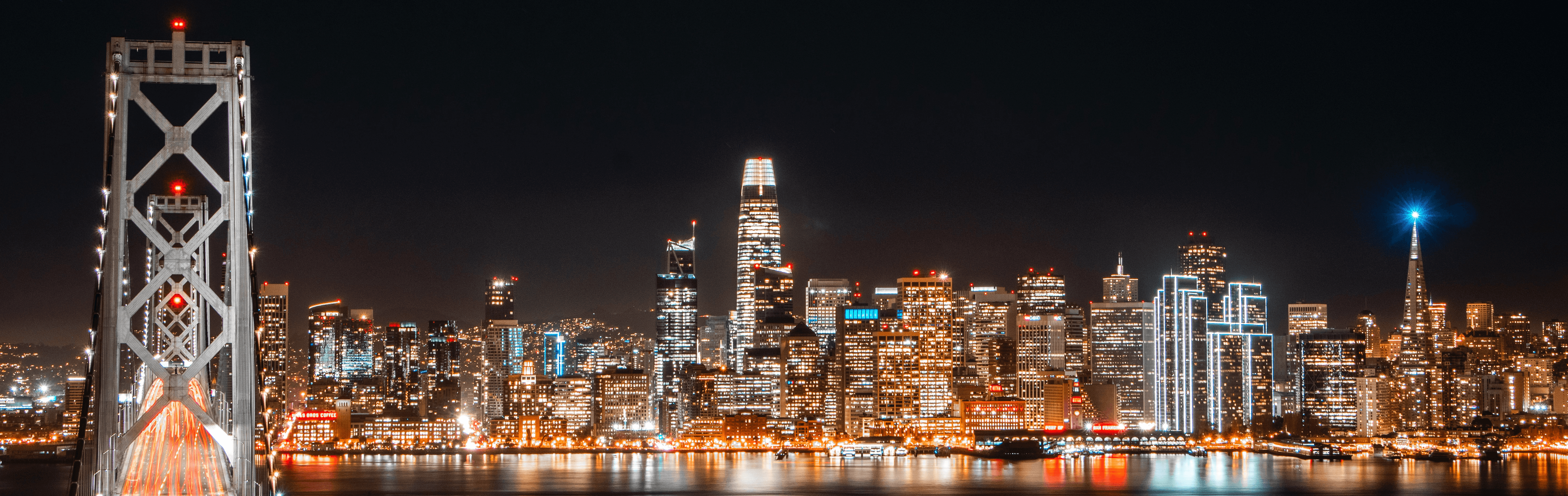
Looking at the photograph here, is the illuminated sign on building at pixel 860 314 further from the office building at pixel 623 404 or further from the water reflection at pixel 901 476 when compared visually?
the water reflection at pixel 901 476

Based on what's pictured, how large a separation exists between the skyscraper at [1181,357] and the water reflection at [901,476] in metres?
31.5

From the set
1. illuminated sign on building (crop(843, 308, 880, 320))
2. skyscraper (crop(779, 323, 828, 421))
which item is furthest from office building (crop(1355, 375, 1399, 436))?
skyscraper (crop(779, 323, 828, 421))

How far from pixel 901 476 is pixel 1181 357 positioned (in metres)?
79.0

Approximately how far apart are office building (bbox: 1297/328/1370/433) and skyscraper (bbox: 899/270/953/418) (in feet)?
109

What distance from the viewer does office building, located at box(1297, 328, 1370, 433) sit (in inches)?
5645

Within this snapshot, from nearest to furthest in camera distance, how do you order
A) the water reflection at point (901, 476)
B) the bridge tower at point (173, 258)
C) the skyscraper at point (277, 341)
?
the bridge tower at point (173, 258) → the water reflection at point (901, 476) → the skyscraper at point (277, 341)

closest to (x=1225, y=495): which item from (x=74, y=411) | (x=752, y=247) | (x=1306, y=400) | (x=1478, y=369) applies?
(x=74, y=411)

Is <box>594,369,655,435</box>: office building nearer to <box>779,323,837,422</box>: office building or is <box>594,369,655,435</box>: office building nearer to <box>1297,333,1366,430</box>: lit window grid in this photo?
<box>779,323,837,422</box>: office building

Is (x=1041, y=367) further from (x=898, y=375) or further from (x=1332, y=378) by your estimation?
(x=1332, y=378)

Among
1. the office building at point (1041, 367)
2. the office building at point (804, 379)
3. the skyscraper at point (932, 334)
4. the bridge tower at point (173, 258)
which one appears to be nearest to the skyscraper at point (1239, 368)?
the office building at point (1041, 367)

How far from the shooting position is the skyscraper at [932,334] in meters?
142

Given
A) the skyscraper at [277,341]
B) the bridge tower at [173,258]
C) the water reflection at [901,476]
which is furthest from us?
the skyscraper at [277,341]

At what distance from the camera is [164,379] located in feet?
47.3

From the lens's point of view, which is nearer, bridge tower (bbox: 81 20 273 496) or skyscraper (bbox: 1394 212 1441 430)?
bridge tower (bbox: 81 20 273 496)
